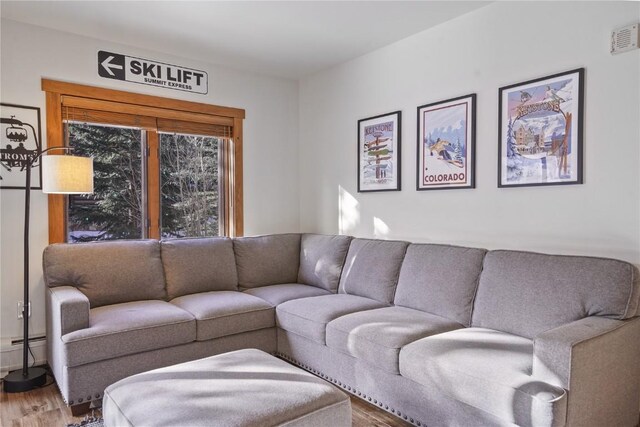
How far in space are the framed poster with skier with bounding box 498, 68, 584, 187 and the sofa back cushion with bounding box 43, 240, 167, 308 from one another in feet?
8.43

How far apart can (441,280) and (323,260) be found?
1177mm

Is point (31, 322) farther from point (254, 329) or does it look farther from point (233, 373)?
point (233, 373)

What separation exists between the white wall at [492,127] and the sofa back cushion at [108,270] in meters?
1.72

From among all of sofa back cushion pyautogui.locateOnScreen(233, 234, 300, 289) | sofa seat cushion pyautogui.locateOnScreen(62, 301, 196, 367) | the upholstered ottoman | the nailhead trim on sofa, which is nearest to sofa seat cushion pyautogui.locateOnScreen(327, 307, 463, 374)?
the nailhead trim on sofa

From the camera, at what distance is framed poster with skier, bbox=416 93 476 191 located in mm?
2980

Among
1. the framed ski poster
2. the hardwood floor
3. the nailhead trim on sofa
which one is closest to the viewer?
the nailhead trim on sofa

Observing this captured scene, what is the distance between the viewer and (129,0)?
8.98 feet

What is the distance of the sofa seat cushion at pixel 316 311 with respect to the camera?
273cm

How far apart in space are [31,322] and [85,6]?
2240mm

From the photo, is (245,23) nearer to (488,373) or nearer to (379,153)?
(379,153)

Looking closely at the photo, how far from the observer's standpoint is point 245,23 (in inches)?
122

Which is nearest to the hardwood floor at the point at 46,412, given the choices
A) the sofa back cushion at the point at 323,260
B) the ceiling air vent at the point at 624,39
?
the sofa back cushion at the point at 323,260

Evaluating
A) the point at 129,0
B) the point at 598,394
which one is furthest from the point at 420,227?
the point at 129,0

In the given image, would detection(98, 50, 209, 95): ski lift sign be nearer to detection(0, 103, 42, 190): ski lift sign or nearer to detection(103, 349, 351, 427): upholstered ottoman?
detection(0, 103, 42, 190): ski lift sign
